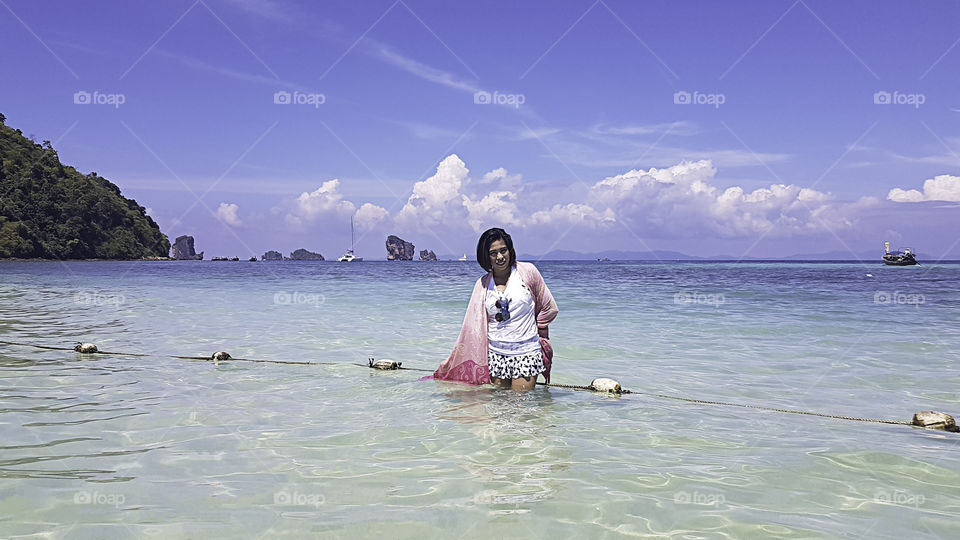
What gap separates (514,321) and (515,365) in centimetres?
53

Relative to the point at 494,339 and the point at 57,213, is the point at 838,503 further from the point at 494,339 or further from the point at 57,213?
the point at 57,213

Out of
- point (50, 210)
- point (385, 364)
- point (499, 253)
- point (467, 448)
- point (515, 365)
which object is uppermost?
point (50, 210)

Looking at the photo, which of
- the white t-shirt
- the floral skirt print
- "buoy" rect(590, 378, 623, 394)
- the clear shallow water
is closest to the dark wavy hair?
the white t-shirt

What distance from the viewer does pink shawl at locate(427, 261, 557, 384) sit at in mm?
6445

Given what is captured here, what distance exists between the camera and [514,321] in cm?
640

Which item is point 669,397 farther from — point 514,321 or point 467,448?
point 467,448

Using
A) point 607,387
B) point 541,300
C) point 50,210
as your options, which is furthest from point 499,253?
point 50,210

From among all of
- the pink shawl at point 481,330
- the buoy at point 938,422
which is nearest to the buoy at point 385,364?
the pink shawl at point 481,330

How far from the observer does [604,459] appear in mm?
4613

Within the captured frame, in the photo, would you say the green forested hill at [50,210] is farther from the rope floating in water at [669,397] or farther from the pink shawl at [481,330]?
the pink shawl at [481,330]

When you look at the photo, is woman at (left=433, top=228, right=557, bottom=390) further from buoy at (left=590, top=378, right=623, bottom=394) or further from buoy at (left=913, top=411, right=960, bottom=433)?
buoy at (left=913, top=411, right=960, bottom=433)

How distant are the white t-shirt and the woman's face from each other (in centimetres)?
25

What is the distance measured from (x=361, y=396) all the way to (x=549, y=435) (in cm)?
266

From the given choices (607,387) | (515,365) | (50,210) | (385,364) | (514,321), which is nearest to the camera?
(514,321)
